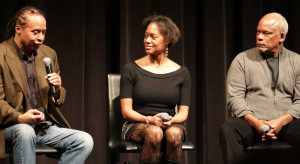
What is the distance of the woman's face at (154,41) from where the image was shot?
3006mm

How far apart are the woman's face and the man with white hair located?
525mm

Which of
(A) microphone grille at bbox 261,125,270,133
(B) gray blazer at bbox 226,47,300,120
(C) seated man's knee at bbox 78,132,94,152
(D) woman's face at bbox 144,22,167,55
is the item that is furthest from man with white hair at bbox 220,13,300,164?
(C) seated man's knee at bbox 78,132,94,152

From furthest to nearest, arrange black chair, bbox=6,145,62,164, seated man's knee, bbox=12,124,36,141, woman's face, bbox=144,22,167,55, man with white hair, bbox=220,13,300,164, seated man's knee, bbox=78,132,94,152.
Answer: woman's face, bbox=144,22,167,55 → man with white hair, bbox=220,13,300,164 → seated man's knee, bbox=78,132,94,152 → black chair, bbox=6,145,62,164 → seated man's knee, bbox=12,124,36,141

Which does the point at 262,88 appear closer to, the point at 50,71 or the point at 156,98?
the point at 156,98

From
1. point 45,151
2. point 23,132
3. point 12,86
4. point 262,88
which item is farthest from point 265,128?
point 12,86

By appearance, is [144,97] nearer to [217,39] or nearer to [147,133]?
[147,133]

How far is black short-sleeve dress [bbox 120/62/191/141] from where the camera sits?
9.65 feet

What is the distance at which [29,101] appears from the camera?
105 inches

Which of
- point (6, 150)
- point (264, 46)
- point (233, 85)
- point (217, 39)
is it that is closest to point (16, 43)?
point (6, 150)

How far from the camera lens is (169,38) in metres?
3.05

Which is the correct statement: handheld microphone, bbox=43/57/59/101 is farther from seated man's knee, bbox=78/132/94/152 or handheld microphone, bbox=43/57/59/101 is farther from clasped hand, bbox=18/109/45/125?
seated man's knee, bbox=78/132/94/152

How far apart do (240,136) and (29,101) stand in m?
1.30

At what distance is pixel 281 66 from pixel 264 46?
0.18 meters

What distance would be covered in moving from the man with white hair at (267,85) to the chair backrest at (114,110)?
733 mm
